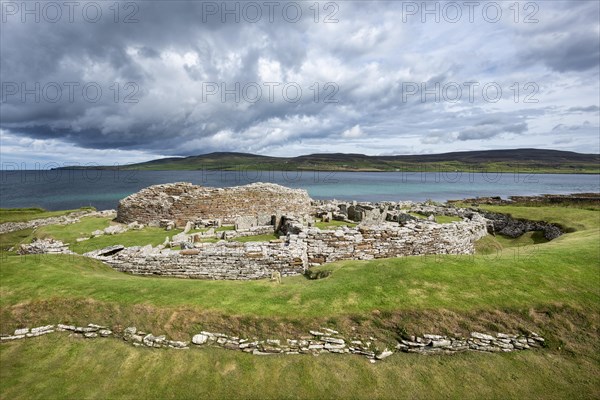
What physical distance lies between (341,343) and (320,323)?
87 centimetres

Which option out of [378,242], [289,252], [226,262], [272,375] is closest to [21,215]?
[226,262]

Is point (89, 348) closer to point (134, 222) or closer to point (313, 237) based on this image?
point (313, 237)

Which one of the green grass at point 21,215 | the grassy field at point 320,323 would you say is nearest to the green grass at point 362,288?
the grassy field at point 320,323

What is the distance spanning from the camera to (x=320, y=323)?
9.47m

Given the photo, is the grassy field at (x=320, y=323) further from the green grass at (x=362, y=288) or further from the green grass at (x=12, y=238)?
the green grass at (x=12, y=238)

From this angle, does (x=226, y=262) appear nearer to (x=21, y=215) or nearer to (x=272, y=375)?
(x=272, y=375)

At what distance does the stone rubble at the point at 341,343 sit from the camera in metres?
8.92

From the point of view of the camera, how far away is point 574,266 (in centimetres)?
1284

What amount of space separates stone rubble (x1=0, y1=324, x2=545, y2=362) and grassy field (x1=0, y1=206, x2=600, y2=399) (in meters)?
0.23

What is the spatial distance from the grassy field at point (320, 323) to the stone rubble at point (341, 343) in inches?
9.1

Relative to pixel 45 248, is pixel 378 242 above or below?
above

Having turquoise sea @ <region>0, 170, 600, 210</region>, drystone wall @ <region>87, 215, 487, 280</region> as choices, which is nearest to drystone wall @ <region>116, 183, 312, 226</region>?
drystone wall @ <region>87, 215, 487, 280</region>

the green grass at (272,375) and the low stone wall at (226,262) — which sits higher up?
the low stone wall at (226,262)

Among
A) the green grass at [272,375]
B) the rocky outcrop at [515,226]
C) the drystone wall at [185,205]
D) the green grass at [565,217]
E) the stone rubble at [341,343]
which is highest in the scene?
the drystone wall at [185,205]
